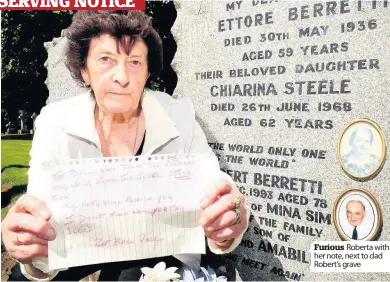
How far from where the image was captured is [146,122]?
237cm

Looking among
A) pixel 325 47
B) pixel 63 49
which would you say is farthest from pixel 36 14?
pixel 325 47

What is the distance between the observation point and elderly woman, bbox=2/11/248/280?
86.0 inches

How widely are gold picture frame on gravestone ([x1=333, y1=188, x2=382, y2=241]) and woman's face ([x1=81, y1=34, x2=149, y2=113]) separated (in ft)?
3.90

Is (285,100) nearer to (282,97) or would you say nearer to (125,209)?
(282,97)

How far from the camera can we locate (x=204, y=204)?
2.18 metres

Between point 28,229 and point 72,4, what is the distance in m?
1.20

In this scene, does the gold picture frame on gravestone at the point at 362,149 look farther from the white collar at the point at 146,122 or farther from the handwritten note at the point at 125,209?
the white collar at the point at 146,122

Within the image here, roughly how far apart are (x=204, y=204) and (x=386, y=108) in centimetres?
98

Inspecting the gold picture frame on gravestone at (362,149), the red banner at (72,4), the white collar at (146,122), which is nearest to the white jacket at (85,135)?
the white collar at (146,122)

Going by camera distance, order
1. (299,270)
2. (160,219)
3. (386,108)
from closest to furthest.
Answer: (386,108) < (160,219) < (299,270)

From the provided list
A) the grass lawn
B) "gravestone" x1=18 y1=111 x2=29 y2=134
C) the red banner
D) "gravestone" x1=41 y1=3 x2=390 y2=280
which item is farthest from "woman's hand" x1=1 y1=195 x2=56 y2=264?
the red banner

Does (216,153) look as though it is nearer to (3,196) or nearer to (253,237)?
(253,237)

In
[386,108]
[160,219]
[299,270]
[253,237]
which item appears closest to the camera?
[386,108]

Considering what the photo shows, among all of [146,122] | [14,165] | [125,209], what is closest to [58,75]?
[14,165]
